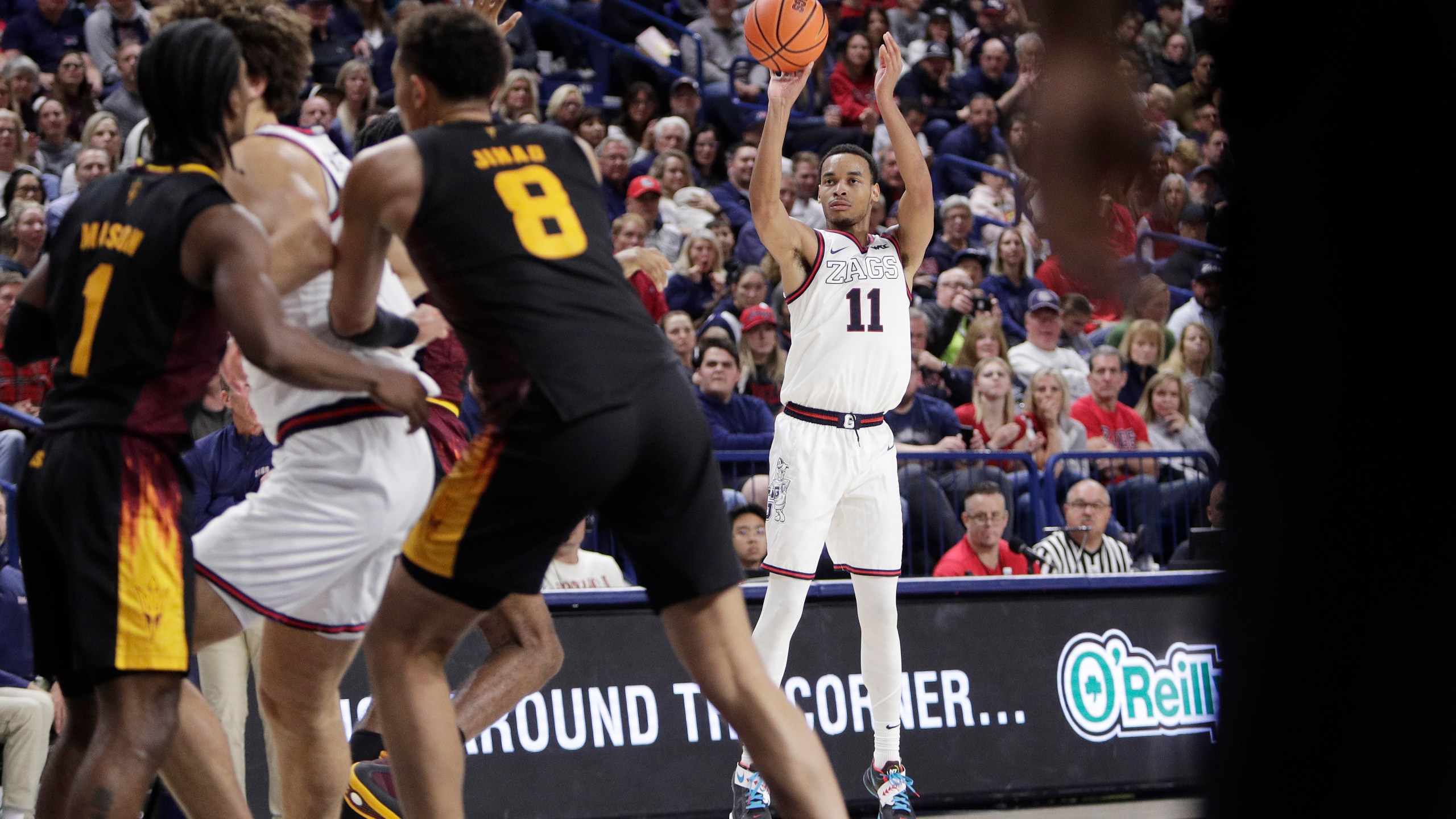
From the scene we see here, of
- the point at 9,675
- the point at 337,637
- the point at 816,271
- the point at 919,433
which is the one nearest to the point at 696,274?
the point at 919,433

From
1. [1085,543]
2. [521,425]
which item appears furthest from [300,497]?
[1085,543]

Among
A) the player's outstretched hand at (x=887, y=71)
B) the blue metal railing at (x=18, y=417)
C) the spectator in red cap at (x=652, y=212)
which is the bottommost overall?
the blue metal railing at (x=18, y=417)

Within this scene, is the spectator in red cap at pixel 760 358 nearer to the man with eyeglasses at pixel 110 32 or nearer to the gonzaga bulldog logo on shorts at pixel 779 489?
the gonzaga bulldog logo on shorts at pixel 779 489

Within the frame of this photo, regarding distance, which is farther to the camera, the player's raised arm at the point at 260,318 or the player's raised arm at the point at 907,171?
the player's raised arm at the point at 907,171

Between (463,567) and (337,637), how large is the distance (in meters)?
0.77

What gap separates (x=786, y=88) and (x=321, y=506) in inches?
121

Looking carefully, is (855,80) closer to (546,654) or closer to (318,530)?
(546,654)

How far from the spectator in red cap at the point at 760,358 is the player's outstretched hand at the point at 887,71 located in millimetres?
3312

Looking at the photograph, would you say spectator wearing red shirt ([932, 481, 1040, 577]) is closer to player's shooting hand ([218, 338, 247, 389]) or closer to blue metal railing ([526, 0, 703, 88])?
player's shooting hand ([218, 338, 247, 389])

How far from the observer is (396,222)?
361cm

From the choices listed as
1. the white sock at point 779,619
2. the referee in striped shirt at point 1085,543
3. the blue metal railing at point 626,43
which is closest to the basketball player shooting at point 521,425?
the white sock at point 779,619

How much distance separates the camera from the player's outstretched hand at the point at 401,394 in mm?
3762

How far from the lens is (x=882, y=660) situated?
6.34 metres

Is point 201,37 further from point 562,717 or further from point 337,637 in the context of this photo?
point 562,717
